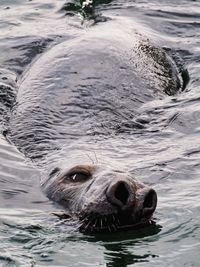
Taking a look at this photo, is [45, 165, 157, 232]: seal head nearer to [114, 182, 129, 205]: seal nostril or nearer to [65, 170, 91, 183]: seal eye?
[114, 182, 129, 205]: seal nostril

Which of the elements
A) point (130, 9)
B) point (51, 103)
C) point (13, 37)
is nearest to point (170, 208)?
point (51, 103)

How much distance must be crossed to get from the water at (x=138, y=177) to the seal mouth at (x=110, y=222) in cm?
6

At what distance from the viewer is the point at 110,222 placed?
229 inches

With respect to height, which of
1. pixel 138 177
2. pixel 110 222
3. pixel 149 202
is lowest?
pixel 138 177

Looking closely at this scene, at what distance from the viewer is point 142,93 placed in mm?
8938

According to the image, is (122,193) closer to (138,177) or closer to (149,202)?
(149,202)

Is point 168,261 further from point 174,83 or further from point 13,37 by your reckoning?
point 13,37

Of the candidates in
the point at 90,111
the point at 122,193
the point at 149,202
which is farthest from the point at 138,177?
the point at 90,111

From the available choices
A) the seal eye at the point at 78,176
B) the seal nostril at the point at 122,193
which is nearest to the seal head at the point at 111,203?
the seal nostril at the point at 122,193

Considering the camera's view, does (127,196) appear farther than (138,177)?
No

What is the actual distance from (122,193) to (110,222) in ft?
0.81

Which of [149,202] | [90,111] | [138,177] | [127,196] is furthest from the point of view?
[90,111]

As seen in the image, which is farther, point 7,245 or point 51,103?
point 51,103

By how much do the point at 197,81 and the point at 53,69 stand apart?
178 cm
